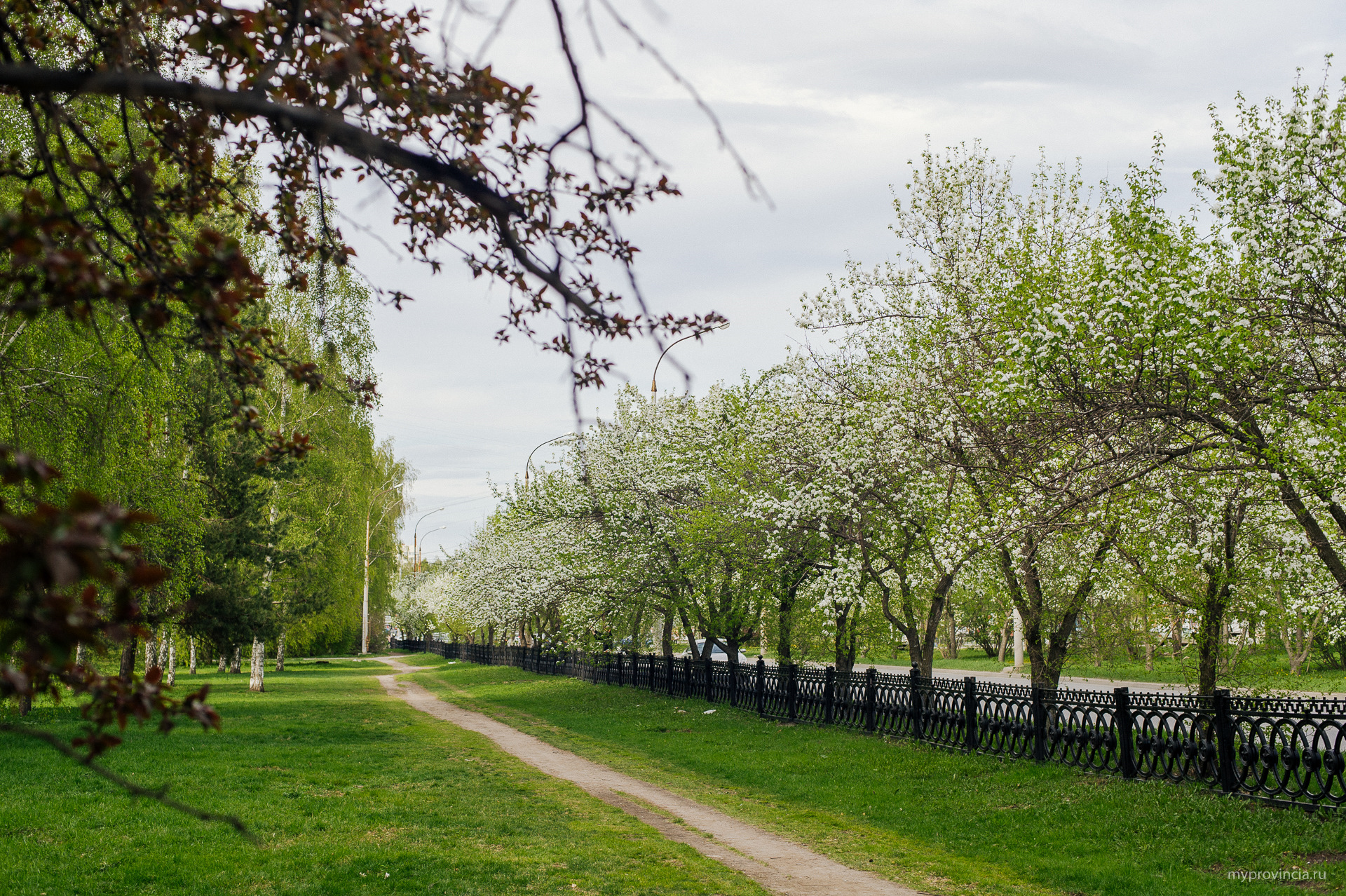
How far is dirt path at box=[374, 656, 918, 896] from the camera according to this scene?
770cm

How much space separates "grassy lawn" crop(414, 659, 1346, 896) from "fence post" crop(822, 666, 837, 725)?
0.46 meters

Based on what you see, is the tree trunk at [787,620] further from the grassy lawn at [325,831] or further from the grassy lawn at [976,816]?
the grassy lawn at [325,831]

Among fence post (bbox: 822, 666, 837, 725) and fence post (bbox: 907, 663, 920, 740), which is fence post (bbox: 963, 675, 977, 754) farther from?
fence post (bbox: 822, 666, 837, 725)

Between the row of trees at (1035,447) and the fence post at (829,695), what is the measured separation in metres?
1.00

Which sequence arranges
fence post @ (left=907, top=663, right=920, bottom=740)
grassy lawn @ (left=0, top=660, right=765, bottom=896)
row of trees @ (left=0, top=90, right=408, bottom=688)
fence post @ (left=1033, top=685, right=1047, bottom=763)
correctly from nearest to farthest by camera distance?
row of trees @ (left=0, top=90, right=408, bottom=688)
grassy lawn @ (left=0, top=660, right=765, bottom=896)
fence post @ (left=1033, top=685, right=1047, bottom=763)
fence post @ (left=907, top=663, right=920, bottom=740)

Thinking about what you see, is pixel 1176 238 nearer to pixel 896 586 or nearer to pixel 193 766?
pixel 896 586

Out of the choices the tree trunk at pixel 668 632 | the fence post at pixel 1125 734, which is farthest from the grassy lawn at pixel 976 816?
the tree trunk at pixel 668 632

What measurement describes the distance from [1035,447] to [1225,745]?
3805 mm

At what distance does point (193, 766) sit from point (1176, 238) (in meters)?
14.3

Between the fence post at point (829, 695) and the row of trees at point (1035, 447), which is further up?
the row of trees at point (1035, 447)

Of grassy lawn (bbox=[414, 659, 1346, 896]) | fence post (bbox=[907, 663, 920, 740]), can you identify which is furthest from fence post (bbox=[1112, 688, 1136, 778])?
fence post (bbox=[907, 663, 920, 740])

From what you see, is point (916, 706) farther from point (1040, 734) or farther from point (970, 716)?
point (1040, 734)

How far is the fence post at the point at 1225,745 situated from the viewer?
9352 millimetres

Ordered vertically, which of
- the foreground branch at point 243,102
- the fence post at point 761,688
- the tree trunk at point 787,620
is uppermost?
the foreground branch at point 243,102
